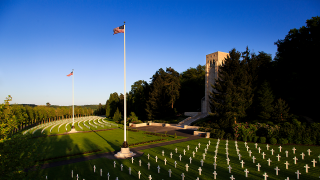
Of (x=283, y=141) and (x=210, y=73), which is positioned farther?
(x=210, y=73)

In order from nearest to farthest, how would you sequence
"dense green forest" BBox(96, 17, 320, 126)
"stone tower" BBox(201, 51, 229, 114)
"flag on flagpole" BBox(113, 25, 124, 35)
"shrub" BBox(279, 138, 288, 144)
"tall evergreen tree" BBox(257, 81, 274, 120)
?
"flag on flagpole" BBox(113, 25, 124, 35)
"shrub" BBox(279, 138, 288, 144)
"dense green forest" BBox(96, 17, 320, 126)
"tall evergreen tree" BBox(257, 81, 274, 120)
"stone tower" BBox(201, 51, 229, 114)

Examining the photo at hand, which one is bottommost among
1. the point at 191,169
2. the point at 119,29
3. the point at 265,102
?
the point at 191,169

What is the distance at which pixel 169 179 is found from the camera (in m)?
11.2

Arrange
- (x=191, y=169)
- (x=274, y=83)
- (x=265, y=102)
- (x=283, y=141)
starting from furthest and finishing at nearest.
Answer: (x=274, y=83) < (x=265, y=102) < (x=283, y=141) < (x=191, y=169)

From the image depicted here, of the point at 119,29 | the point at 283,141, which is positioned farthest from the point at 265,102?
the point at 119,29

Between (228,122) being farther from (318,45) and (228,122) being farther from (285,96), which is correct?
(318,45)

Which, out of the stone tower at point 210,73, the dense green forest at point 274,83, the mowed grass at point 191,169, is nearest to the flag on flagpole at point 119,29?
the mowed grass at point 191,169

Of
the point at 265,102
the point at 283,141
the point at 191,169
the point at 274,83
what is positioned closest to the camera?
the point at 191,169

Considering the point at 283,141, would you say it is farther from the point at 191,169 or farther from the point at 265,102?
the point at 191,169

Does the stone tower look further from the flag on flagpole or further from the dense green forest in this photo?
the flag on flagpole

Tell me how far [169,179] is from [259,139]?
52.4 feet

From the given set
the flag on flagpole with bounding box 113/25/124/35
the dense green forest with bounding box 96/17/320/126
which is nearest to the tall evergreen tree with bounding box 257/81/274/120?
the dense green forest with bounding box 96/17/320/126

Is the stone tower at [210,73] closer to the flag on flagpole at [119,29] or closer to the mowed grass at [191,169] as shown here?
the mowed grass at [191,169]

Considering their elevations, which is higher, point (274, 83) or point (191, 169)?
point (274, 83)
